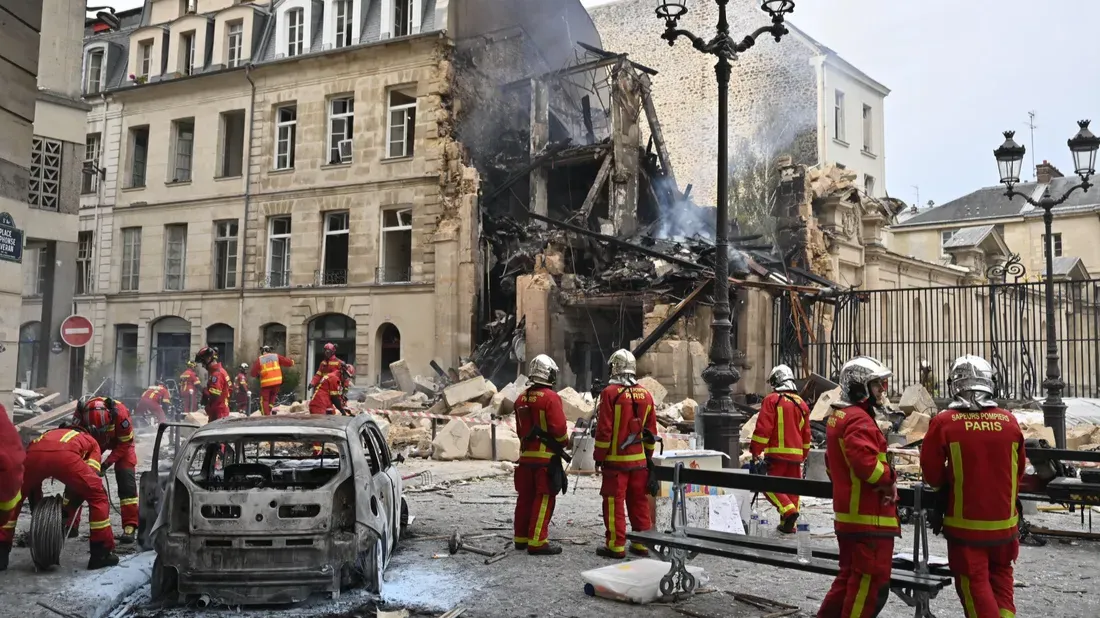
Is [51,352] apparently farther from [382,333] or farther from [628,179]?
[628,179]

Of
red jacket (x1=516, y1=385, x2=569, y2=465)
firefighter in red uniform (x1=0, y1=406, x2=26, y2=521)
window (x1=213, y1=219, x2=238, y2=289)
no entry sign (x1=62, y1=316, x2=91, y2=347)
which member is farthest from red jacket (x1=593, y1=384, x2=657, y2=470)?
window (x1=213, y1=219, x2=238, y2=289)

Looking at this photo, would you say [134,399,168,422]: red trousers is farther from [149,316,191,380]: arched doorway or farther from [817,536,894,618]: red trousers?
[817,536,894,618]: red trousers

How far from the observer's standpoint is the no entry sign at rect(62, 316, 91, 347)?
14.5 meters

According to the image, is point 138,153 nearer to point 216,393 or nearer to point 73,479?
point 216,393

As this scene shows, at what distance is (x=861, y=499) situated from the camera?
4398mm

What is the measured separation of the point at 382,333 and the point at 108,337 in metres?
10.1

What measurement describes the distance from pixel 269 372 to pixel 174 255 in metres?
13.3

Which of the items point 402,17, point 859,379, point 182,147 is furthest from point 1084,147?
point 182,147

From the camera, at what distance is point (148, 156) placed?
2773cm

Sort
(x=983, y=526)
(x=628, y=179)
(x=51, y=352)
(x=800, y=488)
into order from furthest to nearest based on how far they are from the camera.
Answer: (x=628, y=179), (x=51, y=352), (x=800, y=488), (x=983, y=526)

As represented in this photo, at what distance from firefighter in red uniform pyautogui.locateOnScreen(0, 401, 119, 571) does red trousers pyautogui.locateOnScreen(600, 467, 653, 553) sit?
3.85 meters

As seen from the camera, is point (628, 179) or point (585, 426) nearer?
point (585, 426)

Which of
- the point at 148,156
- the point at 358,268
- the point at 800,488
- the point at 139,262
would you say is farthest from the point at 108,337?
the point at 800,488

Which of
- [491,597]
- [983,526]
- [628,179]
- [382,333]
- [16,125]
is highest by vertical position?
[628,179]
